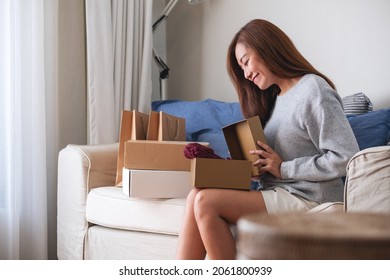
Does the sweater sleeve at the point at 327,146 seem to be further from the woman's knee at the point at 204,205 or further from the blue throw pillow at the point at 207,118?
the blue throw pillow at the point at 207,118

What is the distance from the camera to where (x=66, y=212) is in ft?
5.57

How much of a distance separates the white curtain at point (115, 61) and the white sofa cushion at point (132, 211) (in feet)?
1.80

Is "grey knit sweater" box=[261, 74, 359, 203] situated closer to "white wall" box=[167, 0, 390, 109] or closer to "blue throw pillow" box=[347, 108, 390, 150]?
"blue throw pillow" box=[347, 108, 390, 150]

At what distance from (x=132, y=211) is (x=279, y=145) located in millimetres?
472

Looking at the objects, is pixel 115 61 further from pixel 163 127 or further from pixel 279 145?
pixel 279 145

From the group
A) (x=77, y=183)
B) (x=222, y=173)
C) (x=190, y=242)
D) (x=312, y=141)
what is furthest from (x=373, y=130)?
(x=77, y=183)

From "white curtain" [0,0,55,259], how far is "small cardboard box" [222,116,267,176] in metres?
0.85

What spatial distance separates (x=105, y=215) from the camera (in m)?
1.54

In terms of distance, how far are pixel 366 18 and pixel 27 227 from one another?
1.42 metres

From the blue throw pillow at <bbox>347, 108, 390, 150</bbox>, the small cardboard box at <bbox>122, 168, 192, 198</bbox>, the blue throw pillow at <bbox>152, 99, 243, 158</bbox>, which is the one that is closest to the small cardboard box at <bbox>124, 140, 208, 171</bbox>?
the small cardboard box at <bbox>122, 168, 192, 198</bbox>

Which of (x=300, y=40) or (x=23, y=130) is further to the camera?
(x=300, y=40)

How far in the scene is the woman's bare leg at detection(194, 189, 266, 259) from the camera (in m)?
1.07

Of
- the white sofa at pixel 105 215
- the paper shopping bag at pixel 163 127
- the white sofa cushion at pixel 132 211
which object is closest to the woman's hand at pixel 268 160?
the white sofa at pixel 105 215

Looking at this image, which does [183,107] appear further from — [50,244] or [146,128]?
[50,244]
